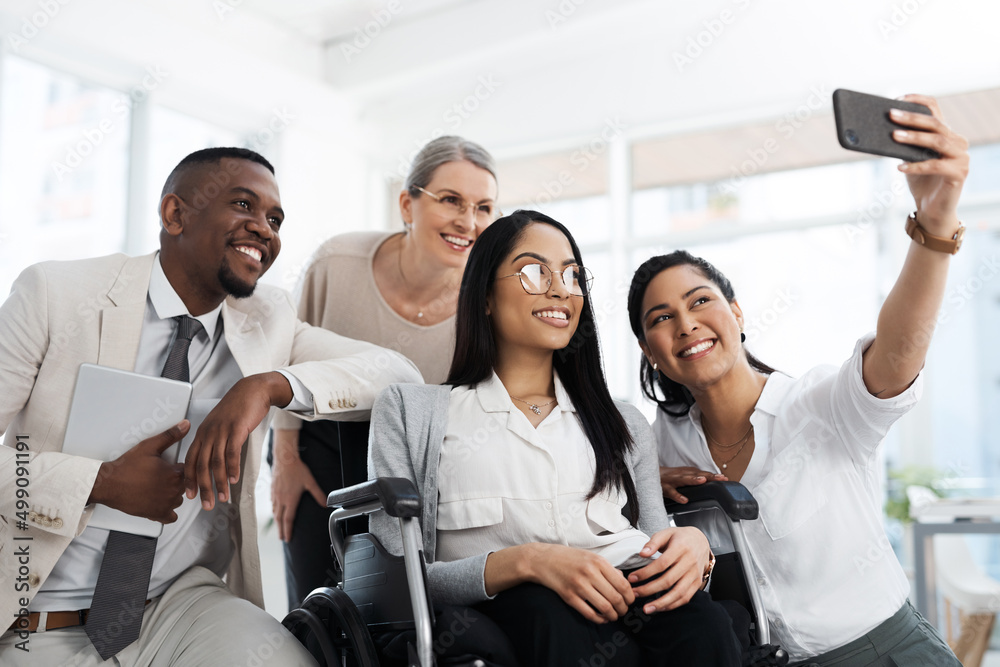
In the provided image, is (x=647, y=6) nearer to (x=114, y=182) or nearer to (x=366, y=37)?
(x=366, y=37)

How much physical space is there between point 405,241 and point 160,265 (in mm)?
926

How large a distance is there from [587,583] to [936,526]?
1993mm

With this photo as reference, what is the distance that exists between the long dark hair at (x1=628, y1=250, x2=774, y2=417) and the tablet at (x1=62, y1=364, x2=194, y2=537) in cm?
101

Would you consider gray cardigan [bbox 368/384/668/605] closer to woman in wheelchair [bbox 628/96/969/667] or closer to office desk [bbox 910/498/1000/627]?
woman in wheelchair [bbox 628/96/969/667]

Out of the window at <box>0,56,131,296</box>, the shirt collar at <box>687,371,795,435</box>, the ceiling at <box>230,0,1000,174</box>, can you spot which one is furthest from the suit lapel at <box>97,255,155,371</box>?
the ceiling at <box>230,0,1000,174</box>

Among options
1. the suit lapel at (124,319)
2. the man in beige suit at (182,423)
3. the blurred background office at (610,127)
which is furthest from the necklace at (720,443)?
the blurred background office at (610,127)

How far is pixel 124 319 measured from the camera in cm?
159

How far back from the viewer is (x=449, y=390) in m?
1.66

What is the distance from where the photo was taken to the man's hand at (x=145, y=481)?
4.75 feet

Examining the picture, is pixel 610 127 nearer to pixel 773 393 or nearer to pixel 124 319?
pixel 773 393

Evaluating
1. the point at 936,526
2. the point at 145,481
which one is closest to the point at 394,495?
the point at 145,481

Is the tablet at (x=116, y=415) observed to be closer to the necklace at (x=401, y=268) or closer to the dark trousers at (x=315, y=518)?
the dark trousers at (x=315, y=518)

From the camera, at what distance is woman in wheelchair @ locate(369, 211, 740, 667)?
4.08ft

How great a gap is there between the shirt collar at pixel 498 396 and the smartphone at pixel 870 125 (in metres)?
0.77
